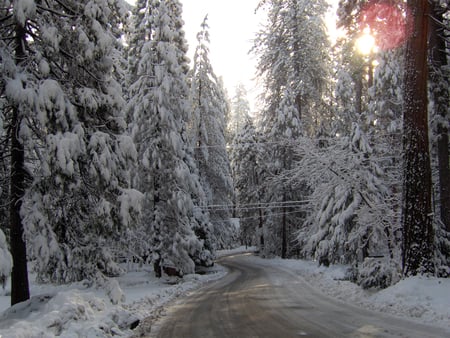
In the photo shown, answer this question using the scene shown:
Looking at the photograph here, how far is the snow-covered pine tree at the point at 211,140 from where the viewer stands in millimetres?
32438

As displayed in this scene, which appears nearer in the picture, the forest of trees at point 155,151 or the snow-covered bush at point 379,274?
the forest of trees at point 155,151

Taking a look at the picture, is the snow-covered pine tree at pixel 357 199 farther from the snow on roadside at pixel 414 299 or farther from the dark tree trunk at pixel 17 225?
the dark tree trunk at pixel 17 225

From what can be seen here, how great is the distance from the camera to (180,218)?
2141 cm

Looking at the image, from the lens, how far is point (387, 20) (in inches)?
520

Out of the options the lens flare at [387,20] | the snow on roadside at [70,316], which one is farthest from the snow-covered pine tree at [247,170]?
the snow on roadside at [70,316]

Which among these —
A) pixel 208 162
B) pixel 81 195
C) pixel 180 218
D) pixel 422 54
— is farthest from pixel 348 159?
pixel 208 162

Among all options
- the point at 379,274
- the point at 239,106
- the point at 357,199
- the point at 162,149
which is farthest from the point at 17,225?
the point at 239,106

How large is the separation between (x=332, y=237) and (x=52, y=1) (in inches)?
626

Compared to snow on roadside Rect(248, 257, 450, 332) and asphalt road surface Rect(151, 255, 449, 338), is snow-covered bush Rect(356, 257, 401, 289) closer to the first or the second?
snow on roadside Rect(248, 257, 450, 332)

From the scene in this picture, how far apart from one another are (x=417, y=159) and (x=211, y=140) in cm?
2303

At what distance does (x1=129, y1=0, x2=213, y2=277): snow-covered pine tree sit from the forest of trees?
0.07 meters

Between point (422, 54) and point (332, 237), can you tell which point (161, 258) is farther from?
point (422, 54)

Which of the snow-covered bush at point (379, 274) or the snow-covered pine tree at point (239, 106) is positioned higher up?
the snow-covered pine tree at point (239, 106)

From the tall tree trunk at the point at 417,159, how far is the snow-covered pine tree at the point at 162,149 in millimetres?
11851
